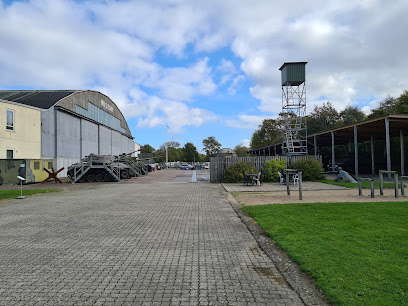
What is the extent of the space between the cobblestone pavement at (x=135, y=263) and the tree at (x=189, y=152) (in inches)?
3145

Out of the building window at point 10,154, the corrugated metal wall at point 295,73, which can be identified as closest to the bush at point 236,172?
the corrugated metal wall at point 295,73

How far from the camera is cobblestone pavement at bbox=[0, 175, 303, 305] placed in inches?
143

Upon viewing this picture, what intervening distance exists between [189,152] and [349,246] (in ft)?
277

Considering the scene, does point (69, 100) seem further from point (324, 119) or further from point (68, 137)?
point (324, 119)

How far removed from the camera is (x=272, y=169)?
70.5 ft

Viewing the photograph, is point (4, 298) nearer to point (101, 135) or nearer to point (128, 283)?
point (128, 283)

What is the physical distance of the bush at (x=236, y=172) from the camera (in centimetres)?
2131

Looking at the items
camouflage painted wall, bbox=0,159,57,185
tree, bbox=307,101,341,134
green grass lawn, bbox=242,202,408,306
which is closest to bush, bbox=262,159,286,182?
green grass lawn, bbox=242,202,408,306

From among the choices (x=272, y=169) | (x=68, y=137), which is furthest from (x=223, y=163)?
(x=68, y=137)

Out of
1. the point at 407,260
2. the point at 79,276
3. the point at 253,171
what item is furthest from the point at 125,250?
the point at 253,171

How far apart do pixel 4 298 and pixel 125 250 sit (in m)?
2.16

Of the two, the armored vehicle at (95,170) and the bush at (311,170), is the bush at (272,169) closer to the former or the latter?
the bush at (311,170)

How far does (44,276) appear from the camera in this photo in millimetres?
4293

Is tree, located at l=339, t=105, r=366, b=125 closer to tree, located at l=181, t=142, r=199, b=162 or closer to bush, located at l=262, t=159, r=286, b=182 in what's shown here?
bush, located at l=262, t=159, r=286, b=182
